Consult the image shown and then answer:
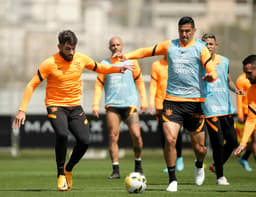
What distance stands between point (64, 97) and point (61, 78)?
29 cm

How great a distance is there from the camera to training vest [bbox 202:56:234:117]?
12672 mm

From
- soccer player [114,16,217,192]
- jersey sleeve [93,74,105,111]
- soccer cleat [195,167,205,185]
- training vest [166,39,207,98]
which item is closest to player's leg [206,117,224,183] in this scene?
soccer cleat [195,167,205,185]

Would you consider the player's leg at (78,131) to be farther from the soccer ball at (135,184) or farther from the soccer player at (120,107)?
the soccer player at (120,107)

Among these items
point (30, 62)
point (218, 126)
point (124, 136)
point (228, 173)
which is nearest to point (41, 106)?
point (30, 62)

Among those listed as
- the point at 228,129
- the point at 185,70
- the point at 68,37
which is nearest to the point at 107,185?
the point at 228,129

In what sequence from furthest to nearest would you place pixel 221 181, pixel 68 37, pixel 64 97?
pixel 221 181 → pixel 64 97 → pixel 68 37

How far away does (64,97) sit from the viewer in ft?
37.4

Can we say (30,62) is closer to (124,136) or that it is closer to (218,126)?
(124,136)

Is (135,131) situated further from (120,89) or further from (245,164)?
(245,164)

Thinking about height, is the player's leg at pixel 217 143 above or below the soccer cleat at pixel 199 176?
above

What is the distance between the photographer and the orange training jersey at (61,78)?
11.2m

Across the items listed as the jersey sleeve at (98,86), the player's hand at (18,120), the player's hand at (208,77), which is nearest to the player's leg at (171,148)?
the player's hand at (208,77)

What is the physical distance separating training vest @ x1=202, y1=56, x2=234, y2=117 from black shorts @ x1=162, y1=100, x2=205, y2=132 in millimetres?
1034

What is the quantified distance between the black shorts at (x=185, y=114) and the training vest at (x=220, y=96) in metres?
1.03
